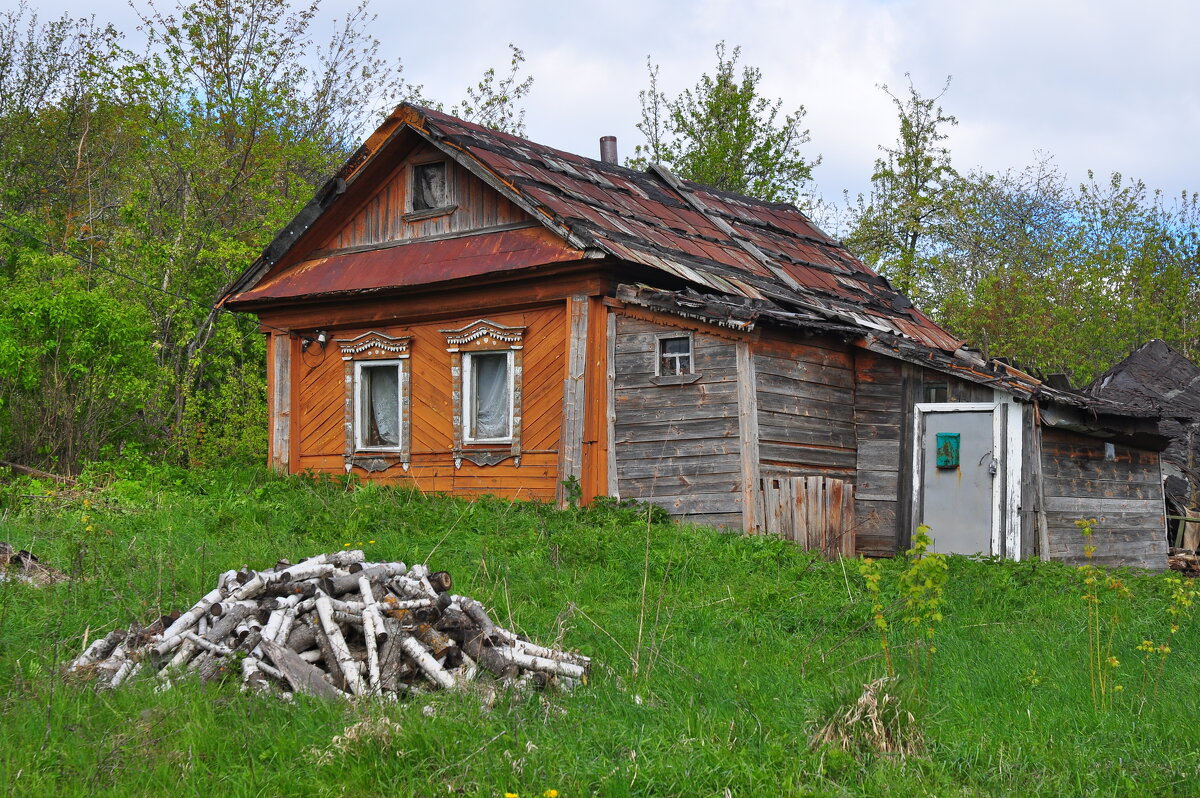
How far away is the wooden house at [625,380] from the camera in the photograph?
1214 centimetres

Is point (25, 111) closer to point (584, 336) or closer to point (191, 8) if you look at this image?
point (191, 8)

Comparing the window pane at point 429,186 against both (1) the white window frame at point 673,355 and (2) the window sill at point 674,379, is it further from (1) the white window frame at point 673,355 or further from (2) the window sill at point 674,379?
(2) the window sill at point 674,379

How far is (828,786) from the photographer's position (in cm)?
458

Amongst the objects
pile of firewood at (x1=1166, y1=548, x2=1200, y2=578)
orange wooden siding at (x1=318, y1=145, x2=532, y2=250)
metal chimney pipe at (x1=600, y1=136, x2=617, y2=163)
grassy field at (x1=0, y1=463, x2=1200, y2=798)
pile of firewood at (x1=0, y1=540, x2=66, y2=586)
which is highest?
metal chimney pipe at (x1=600, y1=136, x2=617, y2=163)

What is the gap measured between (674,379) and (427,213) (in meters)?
4.54

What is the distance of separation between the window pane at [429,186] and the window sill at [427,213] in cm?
9

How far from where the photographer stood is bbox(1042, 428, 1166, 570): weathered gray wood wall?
12.6 metres

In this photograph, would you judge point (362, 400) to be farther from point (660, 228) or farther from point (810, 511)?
point (810, 511)

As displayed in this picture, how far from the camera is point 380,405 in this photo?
15086 mm

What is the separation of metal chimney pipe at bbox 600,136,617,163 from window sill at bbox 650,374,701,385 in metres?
7.47

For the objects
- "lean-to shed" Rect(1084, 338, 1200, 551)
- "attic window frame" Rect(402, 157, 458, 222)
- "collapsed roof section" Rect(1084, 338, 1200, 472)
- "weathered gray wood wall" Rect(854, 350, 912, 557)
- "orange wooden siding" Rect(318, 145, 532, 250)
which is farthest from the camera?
"collapsed roof section" Rect(1084, 338, 1200, 472)

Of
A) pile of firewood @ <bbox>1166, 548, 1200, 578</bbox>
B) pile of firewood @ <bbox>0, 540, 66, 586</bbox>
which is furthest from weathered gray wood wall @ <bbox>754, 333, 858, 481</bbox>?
pile of firewood @ <bbox>0, 540, 66, 586</bbox>

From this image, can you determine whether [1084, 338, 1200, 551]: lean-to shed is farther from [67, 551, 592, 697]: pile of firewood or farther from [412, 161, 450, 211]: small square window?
[67, 551, 592, 697]: pile of firewood

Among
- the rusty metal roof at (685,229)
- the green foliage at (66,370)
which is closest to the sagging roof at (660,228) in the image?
the rusty metal roof at (685,229)
